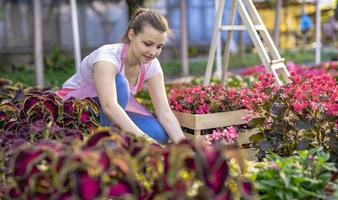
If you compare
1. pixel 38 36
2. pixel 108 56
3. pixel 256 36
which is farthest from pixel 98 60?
pixel 38 36

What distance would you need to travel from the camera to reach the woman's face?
127 inches

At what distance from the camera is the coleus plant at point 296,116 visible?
2.72 m

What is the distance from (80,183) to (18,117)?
1.27 metres

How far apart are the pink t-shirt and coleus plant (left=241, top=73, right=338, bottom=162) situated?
0.82 metres

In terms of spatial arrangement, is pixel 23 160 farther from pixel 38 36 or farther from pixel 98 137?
pixel 38 36

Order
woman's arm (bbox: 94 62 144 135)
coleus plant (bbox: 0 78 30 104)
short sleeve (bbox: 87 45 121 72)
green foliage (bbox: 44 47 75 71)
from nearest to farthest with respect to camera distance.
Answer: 1. woman's arm (bbox: 94 62 144 135)
2. short sleeve (bbox: 87 45 121 72)
3. coleus plant (bbox: 0 78 30 104)
4. green foliage (bbox: 44 47 75 71)

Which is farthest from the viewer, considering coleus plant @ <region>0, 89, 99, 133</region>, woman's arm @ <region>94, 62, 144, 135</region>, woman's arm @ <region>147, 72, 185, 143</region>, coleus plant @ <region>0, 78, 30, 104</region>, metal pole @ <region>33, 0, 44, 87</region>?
metal pole @ <region>33, 0, 44, 87</region>

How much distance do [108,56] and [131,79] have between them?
1.24 ft

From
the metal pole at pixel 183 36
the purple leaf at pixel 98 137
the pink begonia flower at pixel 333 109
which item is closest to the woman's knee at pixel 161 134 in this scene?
the pink begonia flower at pixel 333 109

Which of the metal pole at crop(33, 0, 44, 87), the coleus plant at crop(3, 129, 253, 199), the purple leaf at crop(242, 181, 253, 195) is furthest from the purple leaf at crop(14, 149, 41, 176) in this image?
the metal pole at crop(33, 0, 44, 87)

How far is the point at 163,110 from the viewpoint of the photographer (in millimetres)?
3639

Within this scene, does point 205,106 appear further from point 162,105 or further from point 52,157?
point 52,157

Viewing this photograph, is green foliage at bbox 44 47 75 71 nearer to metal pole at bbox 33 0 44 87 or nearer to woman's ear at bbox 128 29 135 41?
metal pole at bbox 33 0 44 87

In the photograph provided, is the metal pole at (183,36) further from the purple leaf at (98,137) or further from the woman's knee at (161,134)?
the purple leaf at (98,137)
